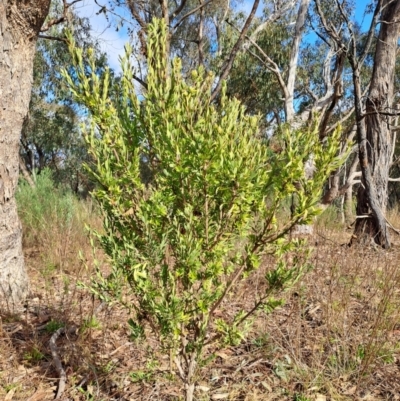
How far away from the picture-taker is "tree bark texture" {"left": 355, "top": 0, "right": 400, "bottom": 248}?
4.94 metres

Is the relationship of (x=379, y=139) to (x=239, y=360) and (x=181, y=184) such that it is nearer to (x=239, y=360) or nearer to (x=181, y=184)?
(x=239, y=360)

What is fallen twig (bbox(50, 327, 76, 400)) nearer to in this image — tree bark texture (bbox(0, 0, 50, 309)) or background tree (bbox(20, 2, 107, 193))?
tree bark texture (bbox(0, 0, 50, 309))

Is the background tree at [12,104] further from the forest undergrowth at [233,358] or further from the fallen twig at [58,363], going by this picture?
the fallen twig at [58,363]

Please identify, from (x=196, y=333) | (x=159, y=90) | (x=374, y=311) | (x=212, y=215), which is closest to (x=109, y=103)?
(x=159, y=90)

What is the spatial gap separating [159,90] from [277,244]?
747 millimetres

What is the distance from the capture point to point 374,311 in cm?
276

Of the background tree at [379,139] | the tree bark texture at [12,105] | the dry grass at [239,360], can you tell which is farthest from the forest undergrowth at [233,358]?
the background tree at [379,139]

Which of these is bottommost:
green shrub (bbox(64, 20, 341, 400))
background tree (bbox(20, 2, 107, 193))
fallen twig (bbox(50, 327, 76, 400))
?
fallen twig (bbox(50, 327, 76, 400))

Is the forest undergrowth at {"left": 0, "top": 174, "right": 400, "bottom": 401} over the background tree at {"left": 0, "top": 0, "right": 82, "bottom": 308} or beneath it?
beneath

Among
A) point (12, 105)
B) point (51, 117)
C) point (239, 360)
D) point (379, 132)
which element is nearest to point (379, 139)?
point (379, 132)

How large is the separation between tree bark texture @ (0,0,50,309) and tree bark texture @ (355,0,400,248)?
13.2ft

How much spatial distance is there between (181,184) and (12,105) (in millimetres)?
1972

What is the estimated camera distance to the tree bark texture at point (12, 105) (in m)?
2.69

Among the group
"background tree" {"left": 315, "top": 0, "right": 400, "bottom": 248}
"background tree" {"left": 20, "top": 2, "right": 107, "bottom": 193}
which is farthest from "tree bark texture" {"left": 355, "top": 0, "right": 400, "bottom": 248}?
"background tree" {"left": 20, "top": 2, "right": 107, "bottom": 193}
